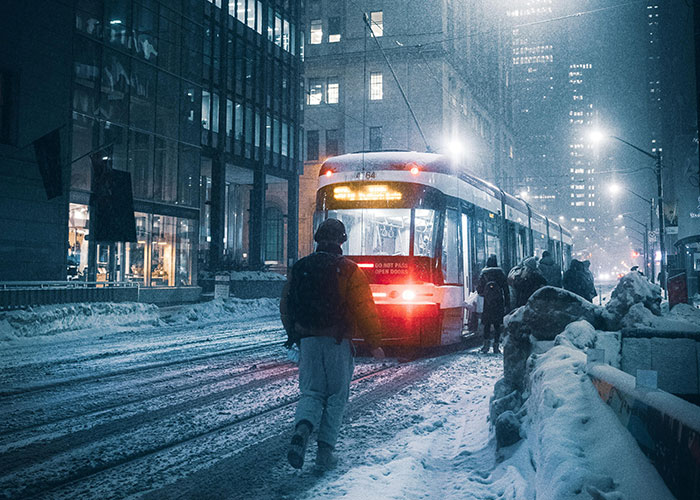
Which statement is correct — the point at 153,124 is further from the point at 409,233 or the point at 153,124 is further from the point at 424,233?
the point at 424,233

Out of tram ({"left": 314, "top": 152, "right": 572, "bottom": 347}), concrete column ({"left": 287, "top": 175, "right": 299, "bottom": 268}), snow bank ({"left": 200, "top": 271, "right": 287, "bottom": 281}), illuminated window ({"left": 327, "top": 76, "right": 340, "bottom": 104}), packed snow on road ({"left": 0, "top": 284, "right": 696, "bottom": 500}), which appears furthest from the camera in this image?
illuminated window ({"left": 327, "top": 76, "right": 340, "bottom": 104})

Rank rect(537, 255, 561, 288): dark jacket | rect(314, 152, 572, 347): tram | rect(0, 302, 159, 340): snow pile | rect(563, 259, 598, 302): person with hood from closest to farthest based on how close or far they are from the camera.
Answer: rect(314, 152, 572, 347): tram → rect(563, 259, 598, 302): person with hood → rect(537, 255, 561, 288): dark jacket → rect(0, 302, 159, 340): snow pile

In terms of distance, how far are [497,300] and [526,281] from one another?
105cm

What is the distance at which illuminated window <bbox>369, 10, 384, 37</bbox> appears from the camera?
5544 cm

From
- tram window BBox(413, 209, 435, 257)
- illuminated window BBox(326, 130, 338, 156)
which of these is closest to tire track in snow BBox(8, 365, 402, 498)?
tram window BBox(413, 209, 435, 257)

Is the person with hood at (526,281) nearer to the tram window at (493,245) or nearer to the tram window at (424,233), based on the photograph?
the tram window at (424,233)

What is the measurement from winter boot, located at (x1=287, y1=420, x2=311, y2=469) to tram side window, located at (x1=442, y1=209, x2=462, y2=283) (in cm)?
710

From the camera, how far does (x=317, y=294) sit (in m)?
4.87

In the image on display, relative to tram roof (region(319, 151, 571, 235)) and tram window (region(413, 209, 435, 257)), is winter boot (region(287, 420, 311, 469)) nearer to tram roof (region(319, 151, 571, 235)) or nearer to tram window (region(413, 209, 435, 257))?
tram window (region(413, 209, 435, 257))

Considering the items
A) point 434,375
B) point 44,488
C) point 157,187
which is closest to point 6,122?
point 157,187

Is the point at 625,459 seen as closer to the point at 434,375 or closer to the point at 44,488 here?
the point at 44,488

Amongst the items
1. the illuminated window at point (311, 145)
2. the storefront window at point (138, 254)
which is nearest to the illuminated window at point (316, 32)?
the illuminated window at point (311, 145)

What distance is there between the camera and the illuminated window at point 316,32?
57.2 meters

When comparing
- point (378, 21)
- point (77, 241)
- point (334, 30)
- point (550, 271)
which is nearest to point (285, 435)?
point (550, 271)
